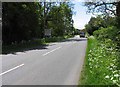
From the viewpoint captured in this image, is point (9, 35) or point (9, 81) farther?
point (9, 35)

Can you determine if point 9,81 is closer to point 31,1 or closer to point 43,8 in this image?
point 31,1

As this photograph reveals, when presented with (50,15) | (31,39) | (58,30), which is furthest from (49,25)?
(31,39)

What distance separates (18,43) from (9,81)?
97.6 feet

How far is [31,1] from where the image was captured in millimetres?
44812

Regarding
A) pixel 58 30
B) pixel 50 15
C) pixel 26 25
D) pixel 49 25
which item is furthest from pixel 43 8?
pixel 26 25

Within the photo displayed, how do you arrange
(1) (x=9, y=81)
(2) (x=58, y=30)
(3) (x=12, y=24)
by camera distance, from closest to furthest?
(1) (x=9, y=81), (3) (x=12, y=24), (2) (x=58, y=30)

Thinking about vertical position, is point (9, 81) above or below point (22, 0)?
below

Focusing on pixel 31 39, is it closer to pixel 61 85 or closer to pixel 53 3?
pixel 53 3

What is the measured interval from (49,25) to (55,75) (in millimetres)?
65416

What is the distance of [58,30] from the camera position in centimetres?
9131

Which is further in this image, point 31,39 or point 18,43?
point 31,39

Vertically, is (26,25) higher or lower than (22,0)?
lower

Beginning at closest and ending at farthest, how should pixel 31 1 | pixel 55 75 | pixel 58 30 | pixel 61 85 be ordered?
pixel 61 85 → pixel 55 75 → pixel 31 1 → pixel 58 30

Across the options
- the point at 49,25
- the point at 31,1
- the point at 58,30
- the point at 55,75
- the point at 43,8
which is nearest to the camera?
the point at 55,75
